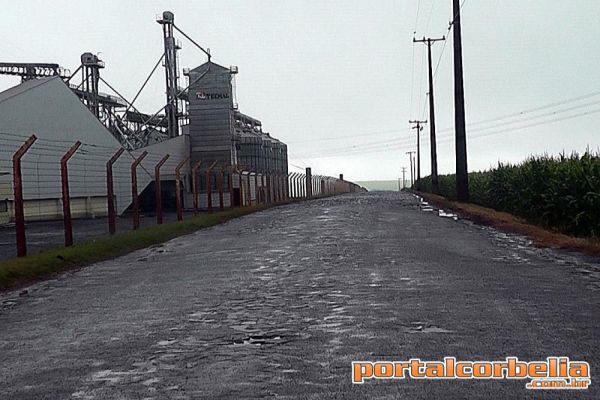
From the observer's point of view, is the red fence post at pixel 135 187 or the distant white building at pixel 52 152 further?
the distant white building at pixel 52 152

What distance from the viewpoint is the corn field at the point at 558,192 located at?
19406 millimetres

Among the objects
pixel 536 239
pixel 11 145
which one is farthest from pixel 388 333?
pixel 11 145

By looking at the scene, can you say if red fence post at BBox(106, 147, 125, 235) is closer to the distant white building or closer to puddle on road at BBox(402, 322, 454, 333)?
the distant white building

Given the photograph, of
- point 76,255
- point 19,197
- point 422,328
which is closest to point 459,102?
point 76,255

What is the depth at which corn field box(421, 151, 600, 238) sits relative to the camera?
1941cm

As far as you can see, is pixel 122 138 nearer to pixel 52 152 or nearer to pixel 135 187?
pixel 52 152

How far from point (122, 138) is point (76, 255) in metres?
47.0

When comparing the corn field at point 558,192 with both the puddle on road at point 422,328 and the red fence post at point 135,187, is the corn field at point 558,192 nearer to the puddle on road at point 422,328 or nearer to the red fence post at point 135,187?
the red fence post at point 135,187

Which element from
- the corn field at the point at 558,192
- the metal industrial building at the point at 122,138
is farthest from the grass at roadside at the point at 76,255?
the corn field at the point at 558,192

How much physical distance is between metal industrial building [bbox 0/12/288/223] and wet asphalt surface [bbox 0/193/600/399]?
1404 centimetres

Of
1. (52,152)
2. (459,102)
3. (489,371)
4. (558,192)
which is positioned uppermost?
(459,102)

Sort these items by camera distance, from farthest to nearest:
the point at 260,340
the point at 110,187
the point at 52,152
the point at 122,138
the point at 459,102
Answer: the point at 122,138 < the point at 52,152 < the point at 459,102 < the point at 110,187 < the point at 260,340

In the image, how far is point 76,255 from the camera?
16109 millimetres

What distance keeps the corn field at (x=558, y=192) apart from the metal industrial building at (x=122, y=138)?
10478 mm
